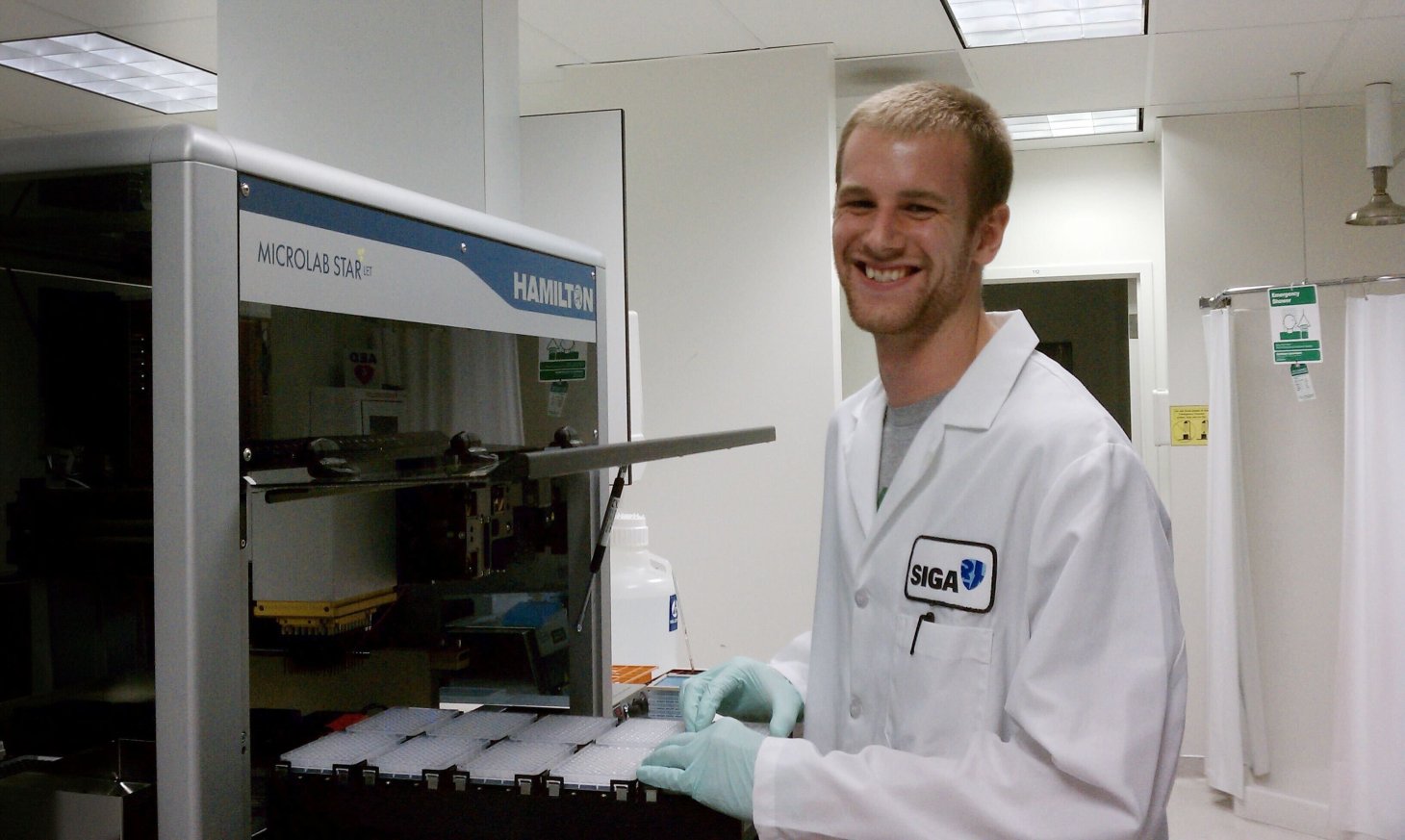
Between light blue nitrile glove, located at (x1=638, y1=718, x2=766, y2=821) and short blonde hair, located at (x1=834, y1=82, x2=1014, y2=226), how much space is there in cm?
61

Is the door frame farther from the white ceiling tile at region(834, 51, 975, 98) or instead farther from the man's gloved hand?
the man's gloved hand

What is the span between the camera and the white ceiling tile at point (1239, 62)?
3436 mm

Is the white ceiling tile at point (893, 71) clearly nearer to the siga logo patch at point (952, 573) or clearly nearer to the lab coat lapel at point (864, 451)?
the lab coat lapel at point (864, 451)

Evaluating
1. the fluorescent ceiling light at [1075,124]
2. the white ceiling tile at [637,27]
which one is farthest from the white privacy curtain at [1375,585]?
the white ceiling tile at [637,27]

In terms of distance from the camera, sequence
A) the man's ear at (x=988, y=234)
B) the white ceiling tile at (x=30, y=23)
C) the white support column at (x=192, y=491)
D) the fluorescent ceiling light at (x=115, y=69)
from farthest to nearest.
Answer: the fluorescent ceiling light at (x=115, y=69), the white ceiling tile at (x=30, y=23), the man's ear at (x=988, y=234), the white support column at (x=192, y=491)

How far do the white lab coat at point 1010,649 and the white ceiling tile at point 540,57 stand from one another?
258 centimetres

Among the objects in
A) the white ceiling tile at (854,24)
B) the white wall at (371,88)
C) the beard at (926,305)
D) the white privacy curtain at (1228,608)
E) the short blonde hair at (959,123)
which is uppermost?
the white ceiling tile at (854,24)

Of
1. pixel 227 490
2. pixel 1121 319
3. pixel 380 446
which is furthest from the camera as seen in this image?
pixel 1121 319

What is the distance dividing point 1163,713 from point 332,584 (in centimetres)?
86

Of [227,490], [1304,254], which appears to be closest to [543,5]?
[227,490]

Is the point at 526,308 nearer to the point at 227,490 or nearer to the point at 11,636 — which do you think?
the point at 227,490

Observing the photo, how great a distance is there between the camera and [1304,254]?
4.32 m

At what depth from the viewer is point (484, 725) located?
1243mm

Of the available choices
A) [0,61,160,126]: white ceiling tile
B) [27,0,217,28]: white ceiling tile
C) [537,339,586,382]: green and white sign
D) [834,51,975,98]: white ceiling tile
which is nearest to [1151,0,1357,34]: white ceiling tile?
[834,51,975,98]: white ceiling tile
